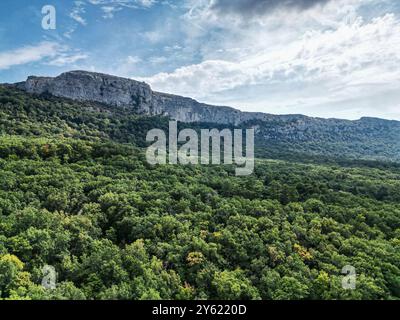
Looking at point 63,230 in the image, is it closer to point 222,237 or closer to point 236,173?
point 222,237

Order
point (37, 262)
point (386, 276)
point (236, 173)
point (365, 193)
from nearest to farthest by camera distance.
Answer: point (37, 262) → point (386, 276) → point (365, 193) → point (236, 173)

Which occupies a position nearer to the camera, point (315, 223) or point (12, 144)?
point (315, 223)
